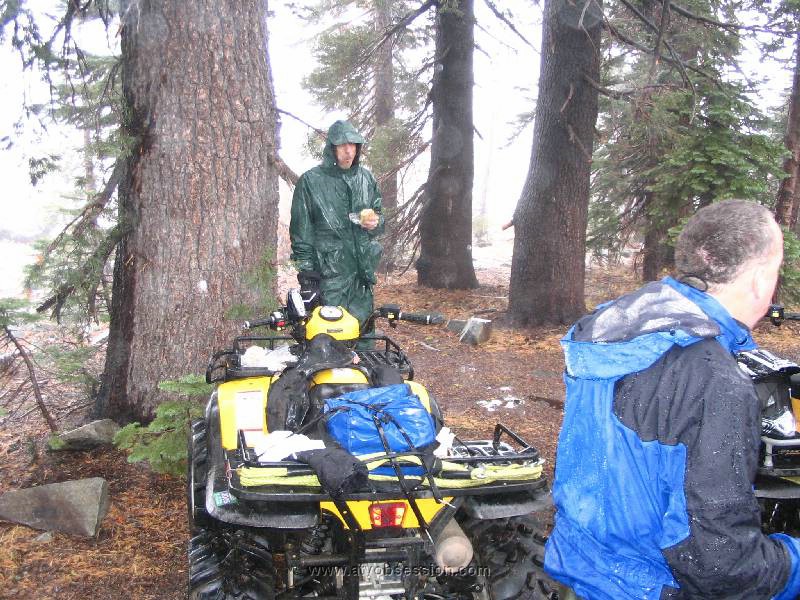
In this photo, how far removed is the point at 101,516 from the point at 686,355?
406 cm

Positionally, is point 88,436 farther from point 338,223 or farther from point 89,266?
point 338,223

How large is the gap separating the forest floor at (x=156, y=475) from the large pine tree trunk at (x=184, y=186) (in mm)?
800

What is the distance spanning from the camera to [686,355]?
1.72m

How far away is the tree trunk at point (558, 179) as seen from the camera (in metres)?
10.0

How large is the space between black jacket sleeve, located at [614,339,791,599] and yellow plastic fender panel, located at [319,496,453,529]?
123cm

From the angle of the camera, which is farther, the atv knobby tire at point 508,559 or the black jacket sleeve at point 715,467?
the atv knobby tire at point 508,559

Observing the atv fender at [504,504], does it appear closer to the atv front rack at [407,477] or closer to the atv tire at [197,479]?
→ the atv front rack at [407,477]

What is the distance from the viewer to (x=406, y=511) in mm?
2783

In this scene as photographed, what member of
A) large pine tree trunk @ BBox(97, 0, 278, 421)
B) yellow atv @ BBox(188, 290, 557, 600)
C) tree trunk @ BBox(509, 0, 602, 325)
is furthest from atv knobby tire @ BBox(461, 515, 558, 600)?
tree trunk @ BBox(509, 0, 602, 325)

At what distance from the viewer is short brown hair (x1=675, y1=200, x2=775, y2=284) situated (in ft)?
5.93

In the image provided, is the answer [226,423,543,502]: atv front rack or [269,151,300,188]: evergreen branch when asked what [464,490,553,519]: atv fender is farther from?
[269,151,300,188]: evergreen branch

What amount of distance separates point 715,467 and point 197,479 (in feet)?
9.50

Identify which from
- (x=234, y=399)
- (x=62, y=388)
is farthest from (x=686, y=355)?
(x=62, y=388)

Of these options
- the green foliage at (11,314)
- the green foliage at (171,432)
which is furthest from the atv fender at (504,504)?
the green foliage at (11,314)
